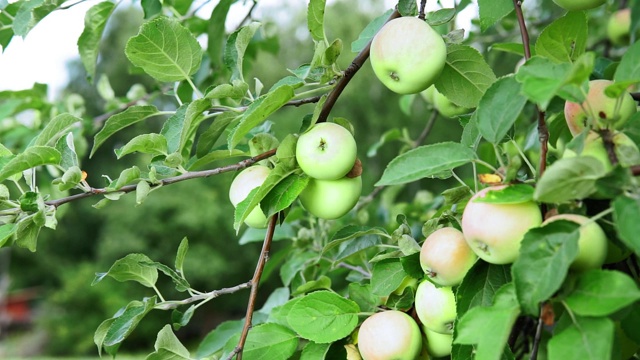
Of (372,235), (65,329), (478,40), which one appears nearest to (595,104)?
(372,235)

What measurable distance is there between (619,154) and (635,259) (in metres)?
0.18

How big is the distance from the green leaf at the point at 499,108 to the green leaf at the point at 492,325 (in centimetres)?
12

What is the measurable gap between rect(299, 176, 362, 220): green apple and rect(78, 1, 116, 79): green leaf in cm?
A: 53

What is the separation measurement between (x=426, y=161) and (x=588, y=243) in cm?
14

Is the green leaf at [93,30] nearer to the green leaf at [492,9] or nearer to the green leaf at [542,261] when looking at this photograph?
the green leaf at [492,9]

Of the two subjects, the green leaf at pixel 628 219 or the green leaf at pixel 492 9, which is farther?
the green leaf at pixel 492 9

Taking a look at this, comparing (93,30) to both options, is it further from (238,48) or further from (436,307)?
(436,307)

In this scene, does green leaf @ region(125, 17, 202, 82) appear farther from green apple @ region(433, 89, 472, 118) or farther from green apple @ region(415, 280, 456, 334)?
green apple @ region(433, 89, 472, 118)

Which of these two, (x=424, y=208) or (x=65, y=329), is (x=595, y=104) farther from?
(x=65, y=329)

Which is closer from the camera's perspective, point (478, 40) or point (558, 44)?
point (558, 44)

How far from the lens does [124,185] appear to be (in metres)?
0.65

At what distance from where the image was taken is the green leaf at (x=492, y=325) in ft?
1.43

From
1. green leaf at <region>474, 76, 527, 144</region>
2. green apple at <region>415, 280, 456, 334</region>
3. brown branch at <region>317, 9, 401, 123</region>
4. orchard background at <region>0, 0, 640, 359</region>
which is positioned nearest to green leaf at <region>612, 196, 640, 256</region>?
orchard background at <region>0, 0, 640, 359</region>

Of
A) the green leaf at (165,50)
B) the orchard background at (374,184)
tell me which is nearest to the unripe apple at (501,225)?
the orchard background at (374,184)
